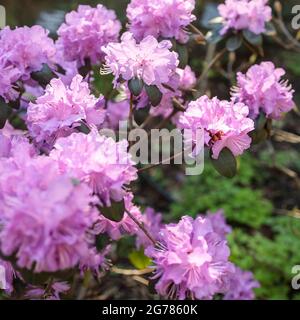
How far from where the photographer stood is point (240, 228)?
9.98 ft

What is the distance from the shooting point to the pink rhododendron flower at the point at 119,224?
4.14ft

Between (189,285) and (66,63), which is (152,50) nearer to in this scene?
(66,63)

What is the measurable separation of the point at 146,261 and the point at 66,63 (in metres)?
0.78

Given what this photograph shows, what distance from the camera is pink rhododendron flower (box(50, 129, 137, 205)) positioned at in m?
1.06

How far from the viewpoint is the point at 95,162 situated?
3.50 feet

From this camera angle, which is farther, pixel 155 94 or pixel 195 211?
pixel 195 211

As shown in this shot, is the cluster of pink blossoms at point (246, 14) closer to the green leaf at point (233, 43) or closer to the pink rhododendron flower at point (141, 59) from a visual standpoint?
the green leaf at point (233, 43)

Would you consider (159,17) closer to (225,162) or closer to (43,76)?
(43,76)

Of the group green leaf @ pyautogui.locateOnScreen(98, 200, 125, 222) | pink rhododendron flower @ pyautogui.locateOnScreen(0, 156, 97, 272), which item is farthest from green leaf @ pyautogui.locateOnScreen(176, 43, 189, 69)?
pink rhododendron flower @ pyautogui.locateOnScreen(0, 156, 97, 272)

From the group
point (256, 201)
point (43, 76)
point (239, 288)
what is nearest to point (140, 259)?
point (239, 288)

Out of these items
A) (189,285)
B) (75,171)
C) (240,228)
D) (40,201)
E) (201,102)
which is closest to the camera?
(40,201)

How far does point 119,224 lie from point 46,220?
0.44 m

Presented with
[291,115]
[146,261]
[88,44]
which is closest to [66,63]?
[88,44]
